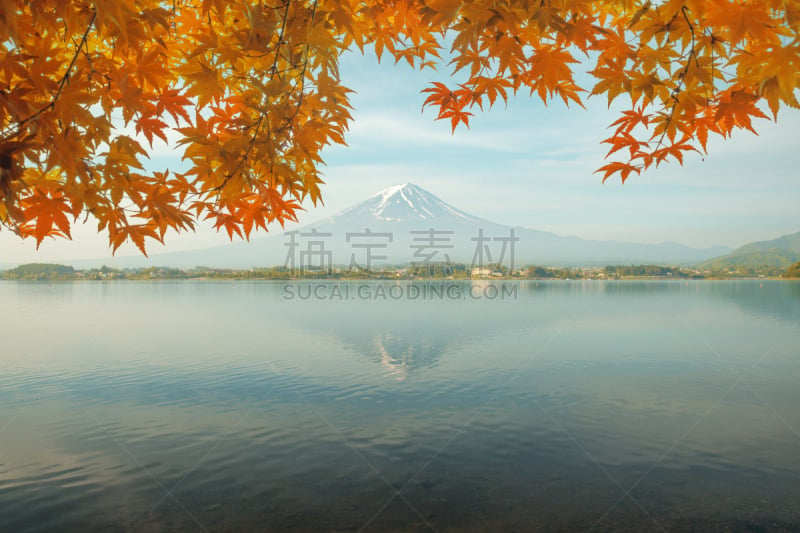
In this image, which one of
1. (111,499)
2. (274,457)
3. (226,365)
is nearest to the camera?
(111,499)

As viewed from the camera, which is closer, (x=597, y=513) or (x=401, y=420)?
(x=597, y=513)

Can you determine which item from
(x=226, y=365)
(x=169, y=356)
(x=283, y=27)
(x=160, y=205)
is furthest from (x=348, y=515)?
(x=169, y=356)

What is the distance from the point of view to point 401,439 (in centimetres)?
923

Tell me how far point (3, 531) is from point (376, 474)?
4.81m

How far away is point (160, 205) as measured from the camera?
6.52 ft

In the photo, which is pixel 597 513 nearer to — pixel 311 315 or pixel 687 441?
pixel 687 441

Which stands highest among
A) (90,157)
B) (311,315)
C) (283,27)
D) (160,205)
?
(283,27)

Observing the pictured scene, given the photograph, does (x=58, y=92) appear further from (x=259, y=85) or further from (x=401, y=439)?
(x=401, y=439)

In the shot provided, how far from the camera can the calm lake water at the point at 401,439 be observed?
601 cm

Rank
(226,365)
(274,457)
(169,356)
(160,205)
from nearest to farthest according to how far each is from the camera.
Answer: (160,205) → (274,457) → (226,365) → (169,356)

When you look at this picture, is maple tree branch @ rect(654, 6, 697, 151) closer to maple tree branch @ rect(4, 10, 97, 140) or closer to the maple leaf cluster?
the maple leaf cluster

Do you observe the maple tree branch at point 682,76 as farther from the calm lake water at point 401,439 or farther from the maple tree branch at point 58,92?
the calm lake water at point 401,439

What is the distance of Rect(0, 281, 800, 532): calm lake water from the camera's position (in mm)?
6008

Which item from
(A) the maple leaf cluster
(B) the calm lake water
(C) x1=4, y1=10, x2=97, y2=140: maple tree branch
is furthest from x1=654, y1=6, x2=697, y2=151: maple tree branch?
(B) the calm lake water
